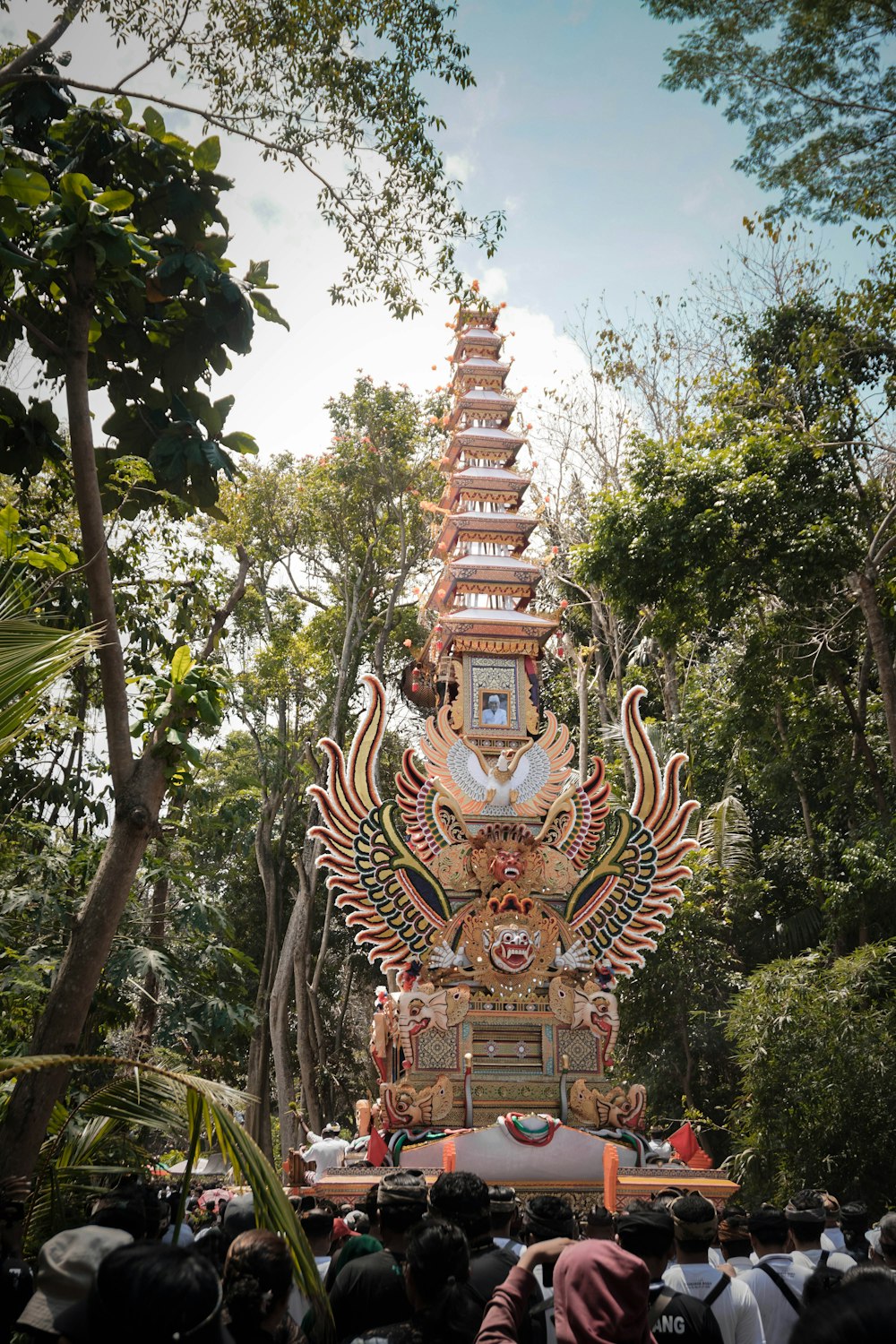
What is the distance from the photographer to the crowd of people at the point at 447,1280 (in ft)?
6.74

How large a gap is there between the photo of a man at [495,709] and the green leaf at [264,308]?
299 inches

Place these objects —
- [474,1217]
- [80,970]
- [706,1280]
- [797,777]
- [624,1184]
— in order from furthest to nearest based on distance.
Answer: [797,777], [624,1184], [80,970], [706,1280], [474,1217]

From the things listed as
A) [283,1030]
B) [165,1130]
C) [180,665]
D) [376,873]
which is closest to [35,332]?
[180,665]

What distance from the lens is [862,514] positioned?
14.4 m

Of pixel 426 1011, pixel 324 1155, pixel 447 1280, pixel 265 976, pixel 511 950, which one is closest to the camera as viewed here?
pixel 447 1280

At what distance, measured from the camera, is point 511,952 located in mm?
12180

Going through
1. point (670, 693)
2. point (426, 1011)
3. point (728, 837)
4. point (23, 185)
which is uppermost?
point (670, 693)

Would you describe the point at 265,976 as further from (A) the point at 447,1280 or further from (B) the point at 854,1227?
(A) the point at 447,1280

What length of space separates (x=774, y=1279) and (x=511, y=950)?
335 inches

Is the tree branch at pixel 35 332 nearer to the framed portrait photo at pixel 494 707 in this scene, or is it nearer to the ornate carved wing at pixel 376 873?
the ornate carved wing at pixel 376 873

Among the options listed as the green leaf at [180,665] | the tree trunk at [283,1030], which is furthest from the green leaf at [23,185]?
the tree trunk at [283,1030]

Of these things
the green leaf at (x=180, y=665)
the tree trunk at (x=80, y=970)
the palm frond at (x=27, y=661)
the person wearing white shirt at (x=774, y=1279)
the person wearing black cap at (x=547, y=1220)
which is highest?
the green leaf at (x=180, y=665)

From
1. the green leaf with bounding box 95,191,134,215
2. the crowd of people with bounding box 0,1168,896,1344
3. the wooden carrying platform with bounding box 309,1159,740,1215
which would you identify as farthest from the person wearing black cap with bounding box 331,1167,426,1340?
the wooden carrying platform with bounding box 309,1159,740,1215

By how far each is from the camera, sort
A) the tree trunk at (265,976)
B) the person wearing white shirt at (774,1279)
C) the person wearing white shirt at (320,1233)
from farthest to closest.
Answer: the tree trunk at (265,976), the person wearing white shirt at (320,1233), the person wearing white shirt at (774,1279)
